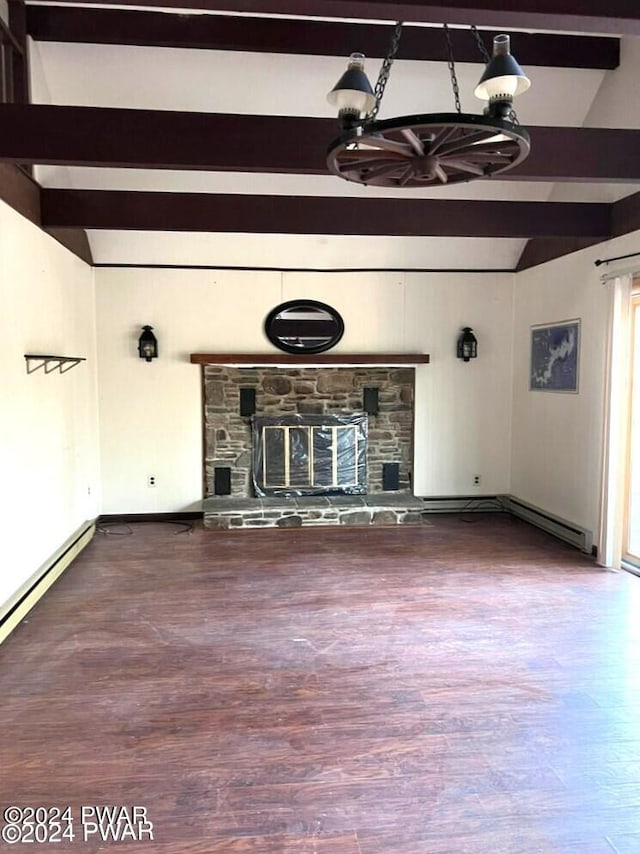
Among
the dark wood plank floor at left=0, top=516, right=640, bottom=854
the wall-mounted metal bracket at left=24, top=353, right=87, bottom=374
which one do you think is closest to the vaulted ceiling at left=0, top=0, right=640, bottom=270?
the wall-mounted metal bracket at left=24, top=353, right=87, bottom=374

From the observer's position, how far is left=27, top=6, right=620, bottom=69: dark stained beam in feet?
13.1

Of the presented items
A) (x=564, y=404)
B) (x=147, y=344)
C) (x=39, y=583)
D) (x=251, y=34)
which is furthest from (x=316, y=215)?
(x=39, y=583)

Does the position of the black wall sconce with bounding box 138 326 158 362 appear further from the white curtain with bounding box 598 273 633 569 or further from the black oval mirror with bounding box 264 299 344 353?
the white curtain with bounding box 598 273 633 569

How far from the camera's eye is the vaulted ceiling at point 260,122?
3.12 metres

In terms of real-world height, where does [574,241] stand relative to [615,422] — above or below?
above

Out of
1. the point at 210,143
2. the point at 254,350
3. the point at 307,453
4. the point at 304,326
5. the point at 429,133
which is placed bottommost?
the point at 307,453

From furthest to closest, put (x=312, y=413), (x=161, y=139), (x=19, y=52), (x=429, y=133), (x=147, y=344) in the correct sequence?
(x=312, y=413)
(x=147, y=344)
(x=19, y=52)
(x=161, y=139)
(x=429, y=133)

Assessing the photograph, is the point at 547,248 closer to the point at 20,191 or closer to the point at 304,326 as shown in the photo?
the point at 304,326

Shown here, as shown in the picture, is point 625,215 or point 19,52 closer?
point 19,52

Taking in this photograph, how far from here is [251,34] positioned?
4023 millimetres

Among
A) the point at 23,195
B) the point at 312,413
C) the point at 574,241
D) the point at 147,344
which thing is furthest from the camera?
the point at 312,413

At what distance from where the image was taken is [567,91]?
470cm

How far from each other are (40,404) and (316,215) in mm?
2527

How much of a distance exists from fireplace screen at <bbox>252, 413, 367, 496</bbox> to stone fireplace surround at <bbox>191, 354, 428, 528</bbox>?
0.09 m
